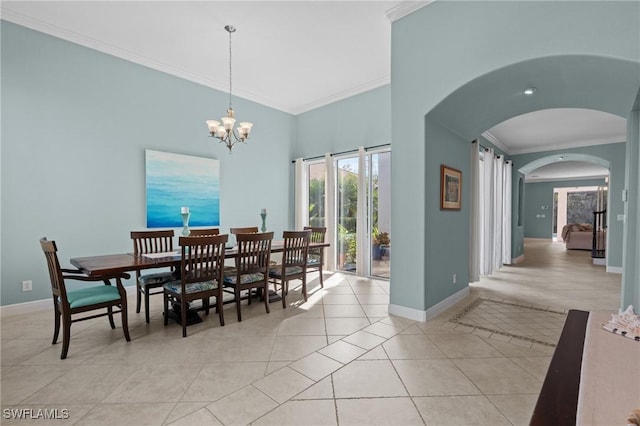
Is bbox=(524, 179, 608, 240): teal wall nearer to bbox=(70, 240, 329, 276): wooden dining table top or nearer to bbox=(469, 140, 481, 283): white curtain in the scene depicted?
bbox=(469, 140, 481, 283): white curtain

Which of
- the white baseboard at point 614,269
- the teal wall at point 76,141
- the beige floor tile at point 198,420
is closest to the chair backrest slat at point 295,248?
the beige floor tile at point 198,420

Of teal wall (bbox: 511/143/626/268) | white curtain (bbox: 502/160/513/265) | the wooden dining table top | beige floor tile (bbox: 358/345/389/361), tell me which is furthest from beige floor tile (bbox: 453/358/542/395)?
teal wall (bbox: 511/143/626/268)

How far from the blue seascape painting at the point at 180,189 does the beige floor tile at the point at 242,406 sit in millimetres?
3239

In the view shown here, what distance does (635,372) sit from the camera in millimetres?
1033

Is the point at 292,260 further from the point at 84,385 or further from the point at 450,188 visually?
the point at 84,385

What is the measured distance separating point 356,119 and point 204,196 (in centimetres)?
299

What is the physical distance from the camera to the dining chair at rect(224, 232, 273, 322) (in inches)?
127

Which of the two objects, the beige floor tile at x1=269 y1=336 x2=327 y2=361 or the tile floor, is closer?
the tile floor

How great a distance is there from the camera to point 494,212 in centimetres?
631

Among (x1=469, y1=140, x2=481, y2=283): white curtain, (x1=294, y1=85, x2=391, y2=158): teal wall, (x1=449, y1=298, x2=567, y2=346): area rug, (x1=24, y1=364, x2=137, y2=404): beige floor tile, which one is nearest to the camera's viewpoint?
(x1=24, y1=364, x2=137, y2=404): beige floor tile

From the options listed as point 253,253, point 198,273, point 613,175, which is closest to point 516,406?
point 253,253

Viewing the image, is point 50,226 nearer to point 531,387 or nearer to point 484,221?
point 531,387

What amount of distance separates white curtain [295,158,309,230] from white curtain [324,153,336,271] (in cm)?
65

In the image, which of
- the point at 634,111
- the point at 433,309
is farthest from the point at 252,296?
the point at 634,111
